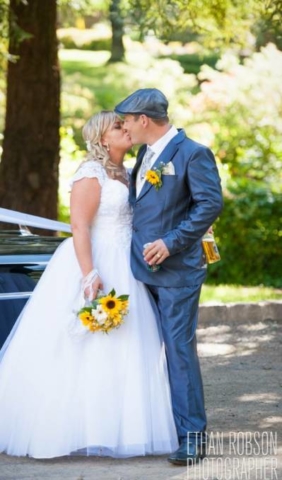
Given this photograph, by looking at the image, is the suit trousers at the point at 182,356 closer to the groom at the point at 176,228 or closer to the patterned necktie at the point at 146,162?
the groom at the point at 176,228

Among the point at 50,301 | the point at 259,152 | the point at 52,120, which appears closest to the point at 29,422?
the point at 50,301

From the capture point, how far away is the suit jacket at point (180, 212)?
5.22 meters

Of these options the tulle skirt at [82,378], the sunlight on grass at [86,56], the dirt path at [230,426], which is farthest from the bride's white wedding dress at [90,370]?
the sunlight on grass at [86,56]

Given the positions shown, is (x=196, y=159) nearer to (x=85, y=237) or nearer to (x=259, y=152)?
(x=85, y=237)

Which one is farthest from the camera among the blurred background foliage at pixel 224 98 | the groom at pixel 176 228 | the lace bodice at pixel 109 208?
the blurred background foliage at pixel 224 98

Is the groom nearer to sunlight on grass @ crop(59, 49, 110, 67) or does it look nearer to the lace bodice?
the lace bodice

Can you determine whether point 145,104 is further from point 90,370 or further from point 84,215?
point 90,370

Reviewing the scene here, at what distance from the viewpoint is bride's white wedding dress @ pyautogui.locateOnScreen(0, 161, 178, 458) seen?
5.37 m

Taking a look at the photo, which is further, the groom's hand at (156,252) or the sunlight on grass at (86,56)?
the sunlight on grass at (86,56)

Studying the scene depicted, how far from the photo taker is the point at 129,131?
5.43 metres

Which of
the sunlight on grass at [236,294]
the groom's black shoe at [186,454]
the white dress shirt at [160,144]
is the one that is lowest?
the sunlight on grass at [236,294]

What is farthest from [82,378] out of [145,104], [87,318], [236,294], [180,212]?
[236,294]

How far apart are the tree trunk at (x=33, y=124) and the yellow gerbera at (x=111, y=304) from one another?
5704mm

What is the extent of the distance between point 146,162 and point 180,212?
34cm
